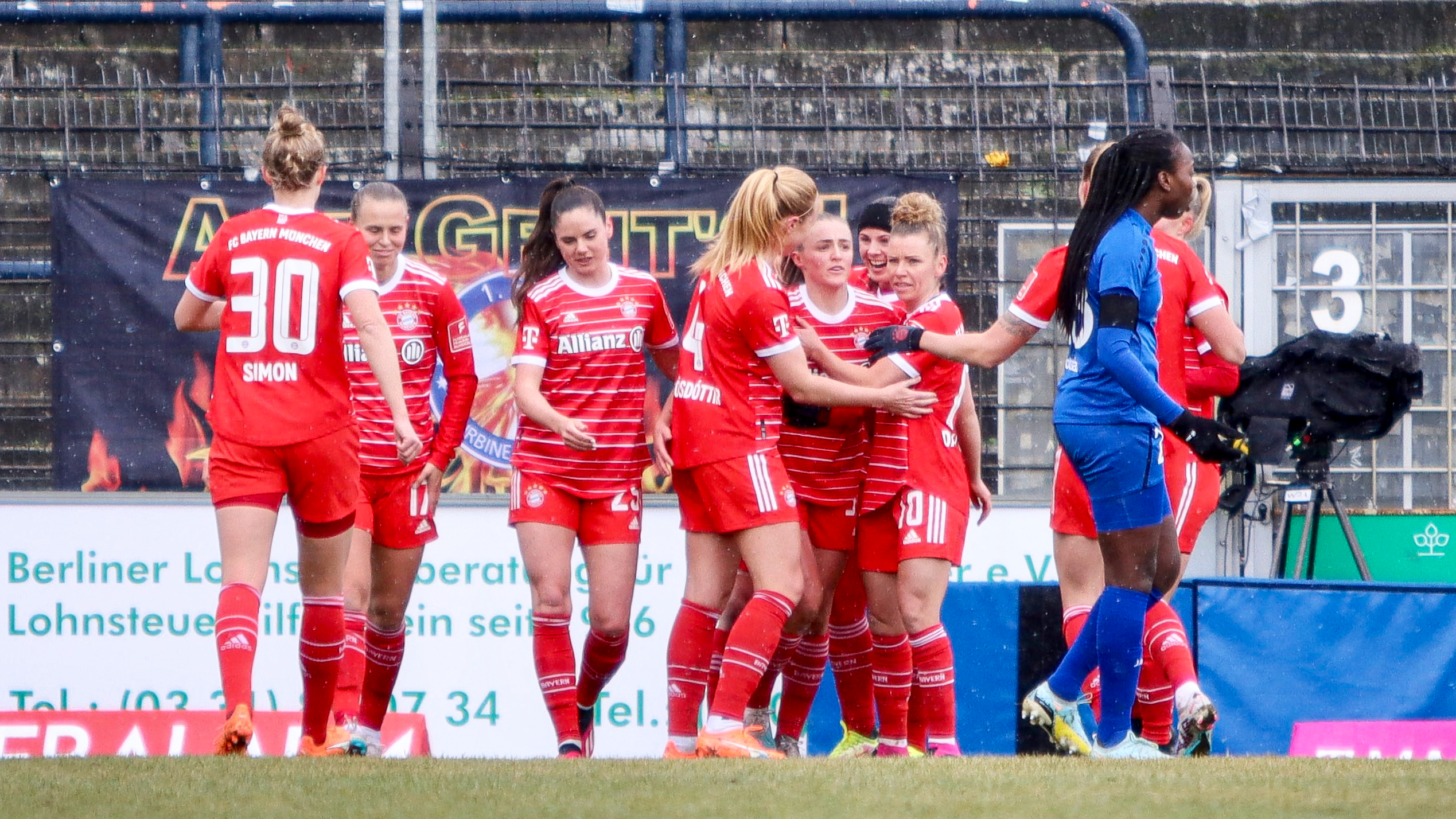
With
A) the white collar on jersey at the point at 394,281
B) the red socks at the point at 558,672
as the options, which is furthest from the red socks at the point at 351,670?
the white collar on jersey at the point at 394,281

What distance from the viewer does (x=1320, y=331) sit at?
23.7 ft

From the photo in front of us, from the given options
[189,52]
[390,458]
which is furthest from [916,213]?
[189,52]

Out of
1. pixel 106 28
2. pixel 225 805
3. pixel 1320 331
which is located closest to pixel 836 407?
pixel 225 805

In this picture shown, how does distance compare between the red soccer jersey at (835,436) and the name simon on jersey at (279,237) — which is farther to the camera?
the red soccer jersey at (835,436)

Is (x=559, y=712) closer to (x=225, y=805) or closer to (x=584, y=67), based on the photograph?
(x=225, y=805)

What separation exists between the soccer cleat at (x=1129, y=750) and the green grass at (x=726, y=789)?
0.32 m

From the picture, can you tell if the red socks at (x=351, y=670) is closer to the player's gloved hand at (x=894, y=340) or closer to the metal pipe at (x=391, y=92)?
the player's gloved hand at (x=894, y=340)

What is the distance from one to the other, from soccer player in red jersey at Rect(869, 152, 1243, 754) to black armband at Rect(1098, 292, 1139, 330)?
0.45 metres

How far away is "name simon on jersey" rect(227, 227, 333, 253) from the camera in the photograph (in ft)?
15.3

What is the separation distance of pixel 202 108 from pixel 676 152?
277cm

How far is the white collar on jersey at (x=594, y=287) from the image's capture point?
5383 millimetres

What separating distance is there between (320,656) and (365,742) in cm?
89

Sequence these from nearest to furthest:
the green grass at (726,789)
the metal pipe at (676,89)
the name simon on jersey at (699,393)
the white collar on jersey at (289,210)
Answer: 1. the green grass at (726,789)
2. the white collar on jersey at (289,210)
3. the name simon on jersey at (699,393)
4. the metal pipe at (676,89)

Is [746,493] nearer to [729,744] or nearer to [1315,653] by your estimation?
[729,744]
